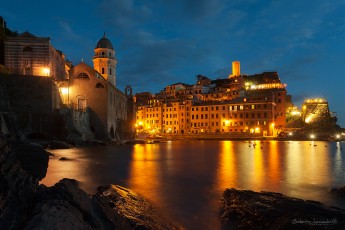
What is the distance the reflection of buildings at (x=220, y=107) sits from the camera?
8750cm

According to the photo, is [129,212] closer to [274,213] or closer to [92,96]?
[274,213]

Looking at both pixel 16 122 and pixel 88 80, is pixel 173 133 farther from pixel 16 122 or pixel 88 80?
pixel 16 122

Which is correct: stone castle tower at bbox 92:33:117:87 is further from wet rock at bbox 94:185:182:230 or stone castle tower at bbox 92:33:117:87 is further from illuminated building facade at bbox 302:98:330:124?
wet rock at bbox 94:185:182:230

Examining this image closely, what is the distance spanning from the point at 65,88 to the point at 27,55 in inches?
329

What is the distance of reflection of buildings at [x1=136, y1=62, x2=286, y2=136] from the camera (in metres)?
87.5

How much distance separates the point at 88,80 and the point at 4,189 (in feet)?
172

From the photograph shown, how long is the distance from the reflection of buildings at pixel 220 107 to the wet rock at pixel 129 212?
78312 mm

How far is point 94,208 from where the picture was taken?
219 inches

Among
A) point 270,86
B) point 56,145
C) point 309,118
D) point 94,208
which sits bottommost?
point 56,145

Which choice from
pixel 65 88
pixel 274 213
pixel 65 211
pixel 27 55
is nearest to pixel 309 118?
pixel 65 88

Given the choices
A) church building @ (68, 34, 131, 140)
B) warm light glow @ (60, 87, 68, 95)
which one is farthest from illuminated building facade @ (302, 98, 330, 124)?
warm light glow @ (60, 87, 68, 95)

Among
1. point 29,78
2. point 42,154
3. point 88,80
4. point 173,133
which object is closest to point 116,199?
point 42,154

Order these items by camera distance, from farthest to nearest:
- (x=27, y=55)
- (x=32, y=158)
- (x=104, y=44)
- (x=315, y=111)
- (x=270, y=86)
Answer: (x=315, y=111), (x=270, y=86), (x=104, y=44), (x=27, y=55), (x=32, y=158)

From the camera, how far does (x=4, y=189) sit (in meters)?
4.74
